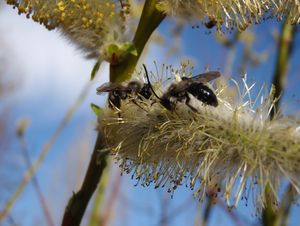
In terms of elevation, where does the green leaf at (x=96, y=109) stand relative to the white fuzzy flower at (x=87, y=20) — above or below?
below

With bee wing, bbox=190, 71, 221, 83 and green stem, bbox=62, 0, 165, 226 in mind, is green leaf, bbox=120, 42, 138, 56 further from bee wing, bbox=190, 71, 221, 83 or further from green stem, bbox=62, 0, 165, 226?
bee wing, bbox=190, 71, 221, 83

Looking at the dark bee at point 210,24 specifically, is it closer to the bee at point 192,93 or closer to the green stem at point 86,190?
the bee at point 192,93

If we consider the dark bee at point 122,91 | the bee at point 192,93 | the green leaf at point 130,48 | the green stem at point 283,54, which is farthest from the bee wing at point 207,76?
the green stem at point 283,54

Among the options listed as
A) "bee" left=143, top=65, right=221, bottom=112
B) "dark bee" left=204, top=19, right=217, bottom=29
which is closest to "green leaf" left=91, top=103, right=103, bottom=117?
"bee" left=143, top=65, right=221, bottom=112

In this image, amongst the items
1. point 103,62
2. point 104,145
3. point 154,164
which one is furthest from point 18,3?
point 154,164

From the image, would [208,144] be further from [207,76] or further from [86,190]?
[86,190]

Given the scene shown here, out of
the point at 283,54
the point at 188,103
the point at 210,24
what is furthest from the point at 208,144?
the point at 283,54
